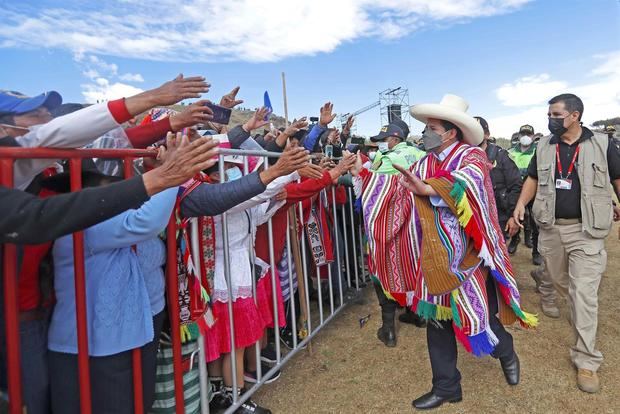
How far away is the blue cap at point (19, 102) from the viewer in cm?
158

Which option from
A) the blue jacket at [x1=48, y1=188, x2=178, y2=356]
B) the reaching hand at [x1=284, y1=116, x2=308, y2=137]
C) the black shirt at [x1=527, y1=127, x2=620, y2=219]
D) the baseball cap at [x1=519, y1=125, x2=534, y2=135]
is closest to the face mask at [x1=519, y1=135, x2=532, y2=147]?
the baseball cap at [x1=519, y1=125, x2=534, y2=135]

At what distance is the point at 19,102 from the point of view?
1611 millimetres

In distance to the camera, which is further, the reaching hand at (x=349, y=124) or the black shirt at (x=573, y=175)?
the reaching hand at (x=349, y=124)

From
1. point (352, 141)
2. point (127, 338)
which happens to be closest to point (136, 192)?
Result: point (127, 338)

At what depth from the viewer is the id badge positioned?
11.1 feet

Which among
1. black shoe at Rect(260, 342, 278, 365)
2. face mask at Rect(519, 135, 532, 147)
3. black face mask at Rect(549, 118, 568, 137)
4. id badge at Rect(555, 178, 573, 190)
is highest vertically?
face mask at Rect(519, 135, 532, 147)

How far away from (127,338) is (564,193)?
3427 millimetres

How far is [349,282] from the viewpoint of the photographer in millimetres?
4898

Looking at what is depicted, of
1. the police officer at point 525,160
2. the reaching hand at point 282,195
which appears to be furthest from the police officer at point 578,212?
the police officer at point 525,160

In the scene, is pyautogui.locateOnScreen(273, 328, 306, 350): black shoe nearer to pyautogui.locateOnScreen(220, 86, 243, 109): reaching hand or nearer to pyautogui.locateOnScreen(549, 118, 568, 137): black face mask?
pyautogui.locateOnScreen(220, 86, 243, 109): reaching hand

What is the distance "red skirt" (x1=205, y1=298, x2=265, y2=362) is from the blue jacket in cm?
78

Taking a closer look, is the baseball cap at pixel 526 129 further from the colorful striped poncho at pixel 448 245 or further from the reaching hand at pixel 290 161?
the reaching hand at pixel 290 161

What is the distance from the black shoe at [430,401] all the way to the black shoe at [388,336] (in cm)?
93

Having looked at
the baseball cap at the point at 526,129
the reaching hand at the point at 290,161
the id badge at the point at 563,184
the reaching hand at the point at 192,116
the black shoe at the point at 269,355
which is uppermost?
the baseball cap at the point at 526,129
